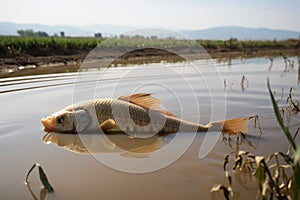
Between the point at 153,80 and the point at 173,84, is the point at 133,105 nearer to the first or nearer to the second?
the point at 173,84

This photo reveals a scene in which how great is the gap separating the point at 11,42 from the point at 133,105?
13586mm

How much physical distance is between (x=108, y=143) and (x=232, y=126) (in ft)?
5.25

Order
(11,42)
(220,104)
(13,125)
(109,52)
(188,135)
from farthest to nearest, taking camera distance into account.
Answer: (109,52) < (11,42) < (220,104) < (13,125) < (188,135)

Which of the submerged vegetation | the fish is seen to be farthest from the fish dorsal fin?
the submerged vegetation

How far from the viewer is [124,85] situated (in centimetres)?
862

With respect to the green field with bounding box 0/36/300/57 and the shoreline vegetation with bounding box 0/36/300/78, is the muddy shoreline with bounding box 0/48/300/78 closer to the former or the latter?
the shoreline vegetation with bounding box 0/36/300/78

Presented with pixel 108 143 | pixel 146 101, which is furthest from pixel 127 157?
pixel 146 101

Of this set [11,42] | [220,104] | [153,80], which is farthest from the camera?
[11,42]

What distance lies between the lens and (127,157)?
3672mm

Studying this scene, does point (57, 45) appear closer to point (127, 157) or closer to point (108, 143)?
point (108, 143)

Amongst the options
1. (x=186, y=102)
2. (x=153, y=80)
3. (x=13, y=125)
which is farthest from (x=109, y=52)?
(x=13, y=125)

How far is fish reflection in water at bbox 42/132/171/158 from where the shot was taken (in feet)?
12.8

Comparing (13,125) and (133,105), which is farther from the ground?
(133,105)

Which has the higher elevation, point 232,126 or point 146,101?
point 146,101
